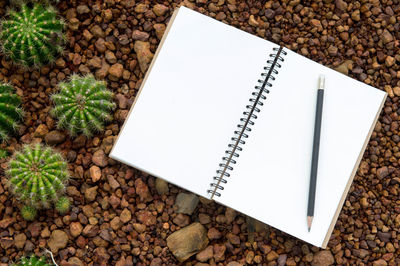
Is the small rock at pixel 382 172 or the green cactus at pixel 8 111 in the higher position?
the small rock at pixel 382 172

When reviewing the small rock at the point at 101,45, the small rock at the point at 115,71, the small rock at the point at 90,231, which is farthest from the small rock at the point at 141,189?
the small rock at the point at 101,45

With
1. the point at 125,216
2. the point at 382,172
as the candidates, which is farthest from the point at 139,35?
the point at 382,172

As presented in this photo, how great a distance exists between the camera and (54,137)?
3484 mm

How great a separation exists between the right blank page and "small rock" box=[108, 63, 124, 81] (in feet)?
3.32

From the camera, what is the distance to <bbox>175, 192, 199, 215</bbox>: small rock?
3.48 meters

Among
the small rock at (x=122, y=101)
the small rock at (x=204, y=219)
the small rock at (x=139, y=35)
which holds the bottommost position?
the small rock at (x=204, y=219)

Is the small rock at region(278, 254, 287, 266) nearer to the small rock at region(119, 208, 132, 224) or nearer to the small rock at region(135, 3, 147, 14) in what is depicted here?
the small rock at region(119, 208, 132, 224)

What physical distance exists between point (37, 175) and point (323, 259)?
1921mm

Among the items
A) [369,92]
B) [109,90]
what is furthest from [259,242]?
[109,90]

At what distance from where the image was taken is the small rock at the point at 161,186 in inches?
137

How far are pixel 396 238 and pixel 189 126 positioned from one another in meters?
1.63

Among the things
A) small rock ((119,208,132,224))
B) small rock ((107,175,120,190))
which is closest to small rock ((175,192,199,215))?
small rock ((119,208,132,224))

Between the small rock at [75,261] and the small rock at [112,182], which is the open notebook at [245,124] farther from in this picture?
the small rock at [75,261]

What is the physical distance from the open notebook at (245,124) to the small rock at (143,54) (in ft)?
0.76
